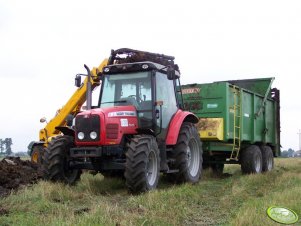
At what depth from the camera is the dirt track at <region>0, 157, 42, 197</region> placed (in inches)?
362

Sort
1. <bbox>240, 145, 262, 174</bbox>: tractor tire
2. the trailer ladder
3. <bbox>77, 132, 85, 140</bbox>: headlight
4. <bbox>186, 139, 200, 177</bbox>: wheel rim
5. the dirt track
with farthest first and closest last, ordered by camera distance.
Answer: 1. <bbox>240, 145, 262, 174</bbox>: tractor tire
2. the trailer ladder
3. <bbox>186, 139, 200, 177</bbox>: wheel rim
4. the dirt track
5. <bbox>77, 132, 85, 140</bbox>: headlight

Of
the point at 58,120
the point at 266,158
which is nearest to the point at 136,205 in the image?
the point at 266,158

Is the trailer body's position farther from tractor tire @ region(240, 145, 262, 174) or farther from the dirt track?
the dirt track

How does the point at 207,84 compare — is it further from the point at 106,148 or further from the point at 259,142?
the point at 106,148

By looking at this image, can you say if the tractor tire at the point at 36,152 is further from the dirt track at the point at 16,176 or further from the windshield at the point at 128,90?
the windshield at the point at 128,90

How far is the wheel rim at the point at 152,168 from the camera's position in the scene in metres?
8.73

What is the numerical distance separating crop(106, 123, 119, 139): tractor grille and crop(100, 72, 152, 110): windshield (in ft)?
2.54

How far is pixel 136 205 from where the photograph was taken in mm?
7008

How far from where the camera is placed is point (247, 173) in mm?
13633

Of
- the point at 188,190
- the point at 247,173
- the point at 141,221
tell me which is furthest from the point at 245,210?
the point at 247,173

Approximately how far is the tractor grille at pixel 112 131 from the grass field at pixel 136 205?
1057 millimetres

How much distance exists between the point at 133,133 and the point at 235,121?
483 centimetres

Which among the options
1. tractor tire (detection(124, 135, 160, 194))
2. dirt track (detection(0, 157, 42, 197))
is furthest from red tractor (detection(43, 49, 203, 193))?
dirt track (detection(0, 157, 42, 197))

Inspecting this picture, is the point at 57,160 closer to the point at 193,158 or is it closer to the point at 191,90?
the point at 193,158
